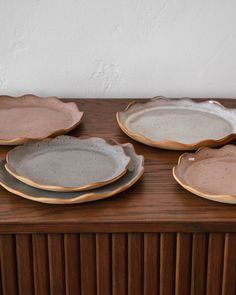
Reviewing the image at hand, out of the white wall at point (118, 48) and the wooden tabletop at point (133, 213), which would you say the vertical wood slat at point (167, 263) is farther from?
the white wall at point (118, 48)

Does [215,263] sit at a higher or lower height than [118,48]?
lower

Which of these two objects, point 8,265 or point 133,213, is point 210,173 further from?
point 8,265

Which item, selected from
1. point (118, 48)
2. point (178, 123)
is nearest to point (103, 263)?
point (178, 123)

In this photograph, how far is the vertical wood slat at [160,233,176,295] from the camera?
919 mm

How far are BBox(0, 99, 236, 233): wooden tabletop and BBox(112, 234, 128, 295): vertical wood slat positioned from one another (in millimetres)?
28

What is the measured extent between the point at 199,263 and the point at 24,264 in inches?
10.1

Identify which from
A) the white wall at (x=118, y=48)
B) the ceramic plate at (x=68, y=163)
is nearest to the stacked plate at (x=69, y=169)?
the ceramic plate at (x=68, y=163)

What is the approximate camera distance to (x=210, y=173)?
3.28ft

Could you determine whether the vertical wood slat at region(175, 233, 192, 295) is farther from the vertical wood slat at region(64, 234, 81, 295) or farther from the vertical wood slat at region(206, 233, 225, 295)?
the vertical wood slat at region(64, 234, 81, 295)

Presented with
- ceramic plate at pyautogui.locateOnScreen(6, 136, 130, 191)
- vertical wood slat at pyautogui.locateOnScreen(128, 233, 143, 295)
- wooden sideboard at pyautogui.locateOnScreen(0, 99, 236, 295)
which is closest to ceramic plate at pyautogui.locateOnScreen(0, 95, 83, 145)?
ceramic plate at pyautogui.locateOnScreen(6, 136, 130, 191)

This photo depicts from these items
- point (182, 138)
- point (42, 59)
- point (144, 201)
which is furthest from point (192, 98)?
point (144, 201)

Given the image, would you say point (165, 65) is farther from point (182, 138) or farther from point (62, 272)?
point (62, 272)

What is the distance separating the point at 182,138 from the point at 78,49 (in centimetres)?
31

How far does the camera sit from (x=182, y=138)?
1.12 m
